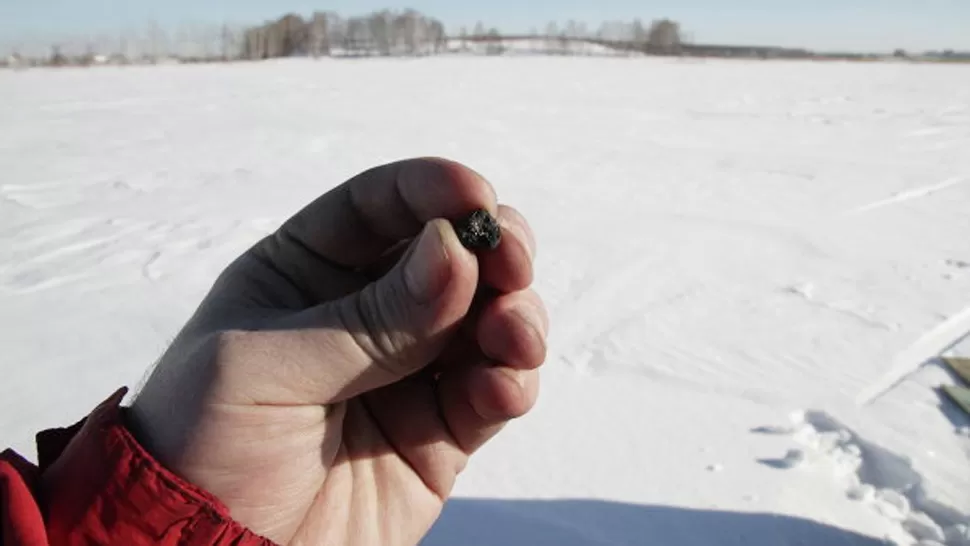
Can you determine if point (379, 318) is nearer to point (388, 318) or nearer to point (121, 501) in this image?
point (388, 318)

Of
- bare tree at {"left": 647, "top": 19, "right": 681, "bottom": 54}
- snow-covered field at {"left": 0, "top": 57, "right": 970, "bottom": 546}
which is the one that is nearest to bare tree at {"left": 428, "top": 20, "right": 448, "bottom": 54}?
bare tree at {"left": 647, "top": 19, "right": 681, "bottom": 54}

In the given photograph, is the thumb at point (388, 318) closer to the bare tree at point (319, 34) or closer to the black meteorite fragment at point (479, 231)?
the black meteorite fragment at point (479, 231)

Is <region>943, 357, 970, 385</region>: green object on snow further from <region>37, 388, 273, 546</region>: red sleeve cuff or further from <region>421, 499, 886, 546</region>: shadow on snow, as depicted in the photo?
<region>37, 388, 273, 546</region>: red sleeve cuff

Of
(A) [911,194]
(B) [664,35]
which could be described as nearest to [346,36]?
(B) [664,35]

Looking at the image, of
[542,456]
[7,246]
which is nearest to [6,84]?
[7,246]

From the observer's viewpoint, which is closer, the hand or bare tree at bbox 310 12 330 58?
the hand

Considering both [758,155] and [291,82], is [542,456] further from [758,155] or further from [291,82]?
[291,82]

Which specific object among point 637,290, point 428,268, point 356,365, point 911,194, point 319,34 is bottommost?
point 637,290
